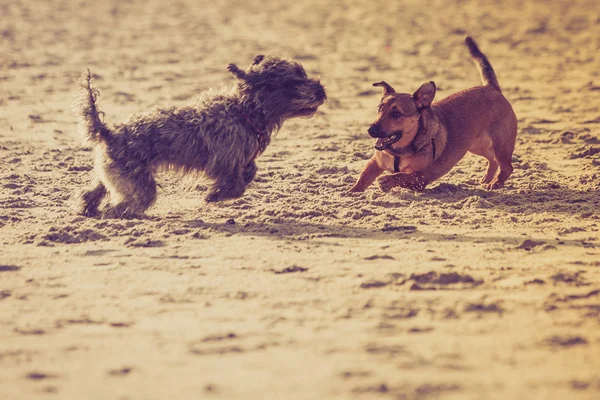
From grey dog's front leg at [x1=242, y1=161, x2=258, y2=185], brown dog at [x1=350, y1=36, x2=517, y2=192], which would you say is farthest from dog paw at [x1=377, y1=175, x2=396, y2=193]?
grey dog's front leg at [x1=242, y1=161, x2=258, y2=185]

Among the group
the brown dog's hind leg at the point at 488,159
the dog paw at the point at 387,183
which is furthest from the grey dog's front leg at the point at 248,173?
the brown dog's hind leg at the point at 488,159

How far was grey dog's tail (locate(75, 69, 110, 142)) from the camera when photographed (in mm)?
6145

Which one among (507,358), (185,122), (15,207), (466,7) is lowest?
(507,358)

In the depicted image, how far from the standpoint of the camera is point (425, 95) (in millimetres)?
6645

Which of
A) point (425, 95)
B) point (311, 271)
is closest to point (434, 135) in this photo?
point (425, 95)

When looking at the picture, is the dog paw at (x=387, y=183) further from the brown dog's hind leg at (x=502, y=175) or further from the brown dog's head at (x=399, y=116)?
the brown dog's hind leg at (x=502, y=175)

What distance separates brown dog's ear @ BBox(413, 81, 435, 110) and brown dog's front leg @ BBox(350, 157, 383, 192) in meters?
0.60

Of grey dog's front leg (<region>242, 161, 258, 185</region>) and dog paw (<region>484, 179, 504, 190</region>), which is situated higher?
grey dog's front leg (<region>242, 161, 258, 185</region>)

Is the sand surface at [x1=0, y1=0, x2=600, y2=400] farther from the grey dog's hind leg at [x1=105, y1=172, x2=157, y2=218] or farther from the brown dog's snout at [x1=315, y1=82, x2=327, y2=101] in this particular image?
the brown dog's snout at [x1=315, y1=82, x2=327, y2=101]

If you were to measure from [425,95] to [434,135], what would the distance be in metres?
0.36

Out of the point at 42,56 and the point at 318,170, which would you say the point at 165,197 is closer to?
the point at 318,170

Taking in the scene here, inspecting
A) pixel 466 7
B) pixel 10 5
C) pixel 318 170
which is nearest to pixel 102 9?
pixel 10 5

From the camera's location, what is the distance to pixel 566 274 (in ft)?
16.9

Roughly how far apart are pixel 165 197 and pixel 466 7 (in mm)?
13156
